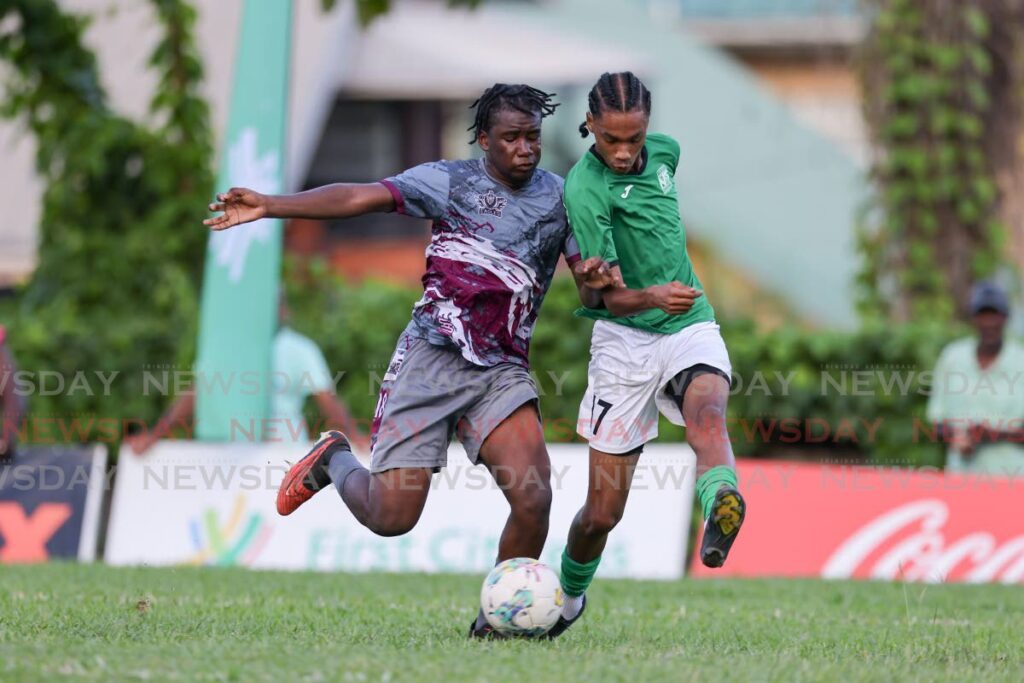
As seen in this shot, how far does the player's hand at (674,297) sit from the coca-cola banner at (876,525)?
590 centimetres

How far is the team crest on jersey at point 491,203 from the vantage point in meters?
6.38

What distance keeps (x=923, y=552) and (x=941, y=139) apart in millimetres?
5399

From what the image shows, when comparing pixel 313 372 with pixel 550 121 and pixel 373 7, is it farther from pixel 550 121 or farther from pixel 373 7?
pixel 550 121

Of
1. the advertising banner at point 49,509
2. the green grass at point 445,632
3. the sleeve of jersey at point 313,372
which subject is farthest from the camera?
the advertising banner at point 49,509

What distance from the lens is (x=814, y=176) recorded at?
23609mm

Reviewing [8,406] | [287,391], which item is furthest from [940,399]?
[8,406]

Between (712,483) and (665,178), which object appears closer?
(712,483)

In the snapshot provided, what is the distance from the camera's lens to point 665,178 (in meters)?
6.52

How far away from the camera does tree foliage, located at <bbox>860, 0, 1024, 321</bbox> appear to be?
15180mm

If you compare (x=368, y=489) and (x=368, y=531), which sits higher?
(x=368, y=489)

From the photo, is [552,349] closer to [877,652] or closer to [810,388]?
[810,388]

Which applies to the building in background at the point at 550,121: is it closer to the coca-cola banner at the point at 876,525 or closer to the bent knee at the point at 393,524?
the coca-cola banner at the point at 876,525

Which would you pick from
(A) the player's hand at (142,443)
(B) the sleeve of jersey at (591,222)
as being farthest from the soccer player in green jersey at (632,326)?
(A) the player's hand at (142,443)

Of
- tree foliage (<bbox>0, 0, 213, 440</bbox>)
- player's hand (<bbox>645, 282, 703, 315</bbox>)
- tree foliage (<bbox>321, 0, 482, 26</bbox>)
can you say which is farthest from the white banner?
player's hand (<bbox>645, 282, 703, 315</bbox>)
